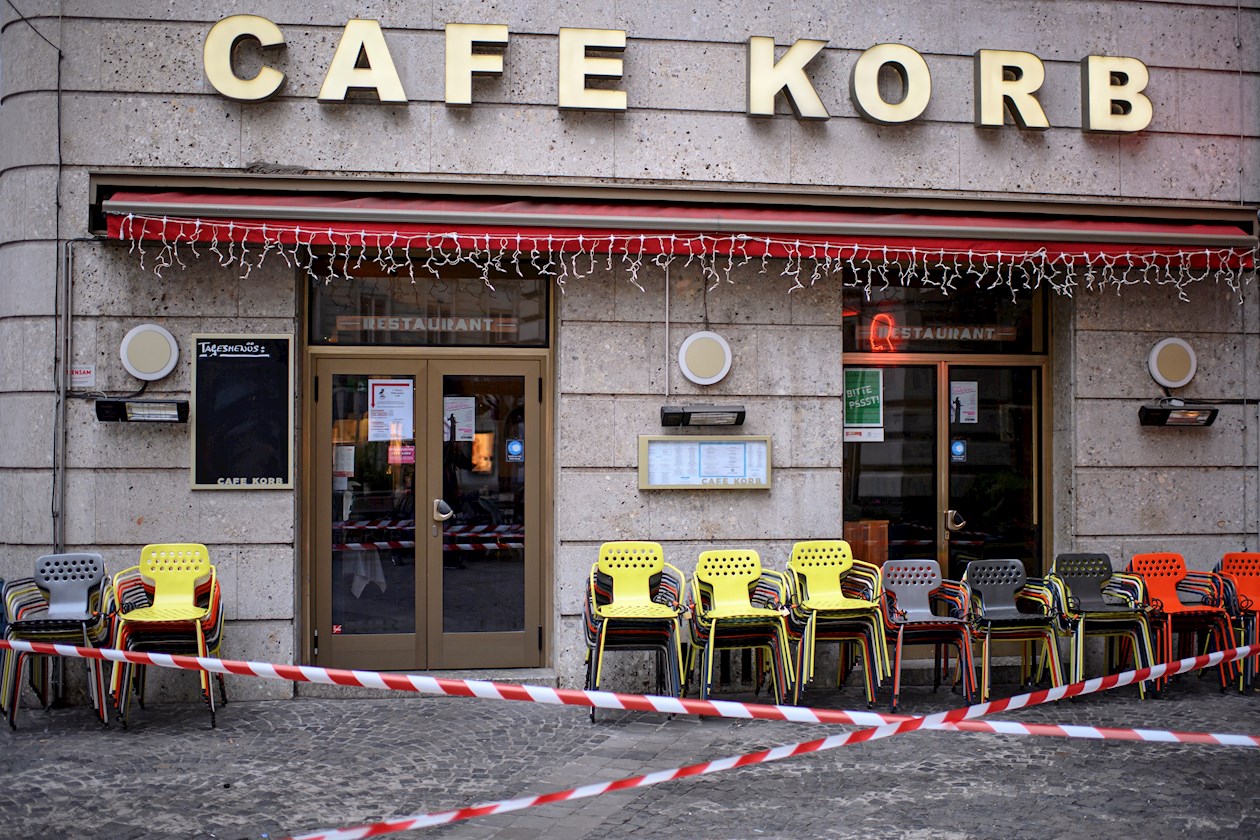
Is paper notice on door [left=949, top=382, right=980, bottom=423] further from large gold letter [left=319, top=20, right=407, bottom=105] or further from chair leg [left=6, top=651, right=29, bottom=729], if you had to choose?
chair leg [left=6, top=651, right=29, bottom=729]

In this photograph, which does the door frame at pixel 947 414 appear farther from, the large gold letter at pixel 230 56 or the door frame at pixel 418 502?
the large gold letter at pixel 230 56

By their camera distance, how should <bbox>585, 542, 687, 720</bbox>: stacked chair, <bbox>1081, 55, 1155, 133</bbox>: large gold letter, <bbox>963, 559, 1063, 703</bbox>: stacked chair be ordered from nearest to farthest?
1. <bbox>585, 542, 687, 720</bbox>: stacked chair
2. <bbox>963, 559, 1063, 703</bbox>: stacked chair
3. <bbox>1081, 55, 1155, 133</bbox>: large gold letter

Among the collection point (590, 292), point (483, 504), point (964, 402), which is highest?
point (590, 292)

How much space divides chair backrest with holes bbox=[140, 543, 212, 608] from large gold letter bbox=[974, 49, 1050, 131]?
6682 millimetres

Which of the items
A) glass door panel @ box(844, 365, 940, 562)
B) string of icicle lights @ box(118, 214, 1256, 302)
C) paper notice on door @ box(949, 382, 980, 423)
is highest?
string of icicle lights @ box(118, 214, 1256, 302)

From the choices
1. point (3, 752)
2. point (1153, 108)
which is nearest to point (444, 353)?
point (3, 752)

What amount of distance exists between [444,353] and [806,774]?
13.7 feet

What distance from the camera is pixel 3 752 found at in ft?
21.7

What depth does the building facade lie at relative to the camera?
26.1 ft

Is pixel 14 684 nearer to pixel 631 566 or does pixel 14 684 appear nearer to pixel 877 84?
pixel 631 566

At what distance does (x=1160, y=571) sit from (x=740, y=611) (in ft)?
11.7

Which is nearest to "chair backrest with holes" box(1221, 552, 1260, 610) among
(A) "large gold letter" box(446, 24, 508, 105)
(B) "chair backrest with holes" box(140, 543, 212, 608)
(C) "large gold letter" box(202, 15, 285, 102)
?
(A) "large gold letter" box(446, 24, 508, 105)

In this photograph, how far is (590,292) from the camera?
8.41 meters

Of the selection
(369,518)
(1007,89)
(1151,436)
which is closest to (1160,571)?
(1151,436)
